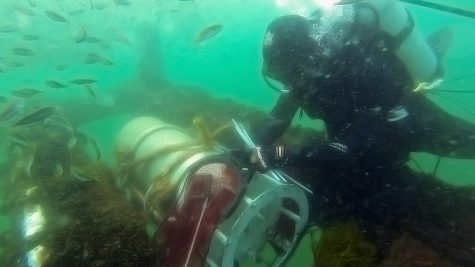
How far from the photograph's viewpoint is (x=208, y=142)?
5207 millimetres

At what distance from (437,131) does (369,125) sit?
108 cm

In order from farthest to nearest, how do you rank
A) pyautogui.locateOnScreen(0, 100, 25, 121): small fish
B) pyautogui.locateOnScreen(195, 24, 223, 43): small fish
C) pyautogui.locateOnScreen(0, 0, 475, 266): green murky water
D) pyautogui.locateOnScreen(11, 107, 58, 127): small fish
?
1. pyautogui.locateOnScreen(0, 0, 475, 266): green murky water
2. pyautogui.locateOnScreen(195, 24, 223, 43): small fish
3. pyautogui.locateOnScreen(0, 100, 25, 121): small fish
4. pyautogui.locateOnScreen(11, 107, 58, 127): small fish

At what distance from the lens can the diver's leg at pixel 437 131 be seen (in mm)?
5133

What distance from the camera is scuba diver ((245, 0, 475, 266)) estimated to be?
476cm

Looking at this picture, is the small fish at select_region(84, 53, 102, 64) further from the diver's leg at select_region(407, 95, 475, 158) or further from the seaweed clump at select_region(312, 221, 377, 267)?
the diver's leg at select_region(407, 95, 475, 158)

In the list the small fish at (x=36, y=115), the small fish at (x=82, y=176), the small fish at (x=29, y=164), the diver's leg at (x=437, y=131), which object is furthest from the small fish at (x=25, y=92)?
the diver's leg at (x=437, y=131)

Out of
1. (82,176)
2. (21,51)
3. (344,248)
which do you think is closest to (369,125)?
(344,248)

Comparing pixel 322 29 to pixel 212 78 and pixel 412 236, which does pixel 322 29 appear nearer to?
pixel 412 236

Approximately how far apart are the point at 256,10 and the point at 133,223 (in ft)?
106

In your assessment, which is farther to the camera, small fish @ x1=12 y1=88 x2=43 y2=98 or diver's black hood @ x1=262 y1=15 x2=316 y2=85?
small fish @ x1=12 y1=88 x2=43 y2=98

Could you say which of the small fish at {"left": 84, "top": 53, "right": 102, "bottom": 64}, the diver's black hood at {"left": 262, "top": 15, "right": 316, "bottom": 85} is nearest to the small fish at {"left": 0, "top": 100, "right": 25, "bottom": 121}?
the small fish at {"left": 84, "top": 53, "right": 102, "bottom": 64}

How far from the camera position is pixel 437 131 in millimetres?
5188

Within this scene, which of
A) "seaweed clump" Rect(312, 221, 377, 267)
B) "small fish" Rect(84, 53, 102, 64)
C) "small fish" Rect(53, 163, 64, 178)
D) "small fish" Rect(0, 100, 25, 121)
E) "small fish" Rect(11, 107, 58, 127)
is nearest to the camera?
"seaweed clump" Rect(312, 221, 377, 267)

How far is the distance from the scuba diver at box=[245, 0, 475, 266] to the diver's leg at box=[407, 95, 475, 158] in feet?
0.04
